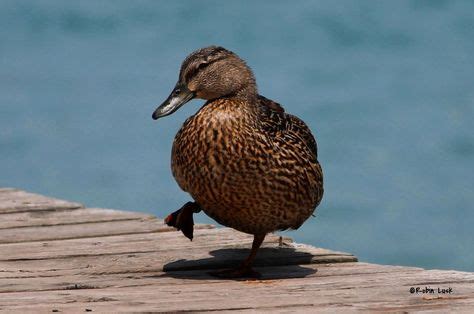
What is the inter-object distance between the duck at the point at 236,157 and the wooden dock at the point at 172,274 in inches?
11.0

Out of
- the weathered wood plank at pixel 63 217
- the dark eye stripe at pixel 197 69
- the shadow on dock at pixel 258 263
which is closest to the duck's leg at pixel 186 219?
the shadow on dock at pixel 258 263

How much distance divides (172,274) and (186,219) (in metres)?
0.31

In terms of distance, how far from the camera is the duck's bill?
5.48 metres

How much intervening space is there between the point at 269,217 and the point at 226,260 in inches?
19.9

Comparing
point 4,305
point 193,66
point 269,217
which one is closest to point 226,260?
point 269,217

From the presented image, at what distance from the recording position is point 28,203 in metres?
7.87

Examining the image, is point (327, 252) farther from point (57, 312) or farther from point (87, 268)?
point (57, 312)

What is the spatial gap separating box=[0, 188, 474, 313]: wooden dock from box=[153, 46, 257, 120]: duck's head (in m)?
0.84

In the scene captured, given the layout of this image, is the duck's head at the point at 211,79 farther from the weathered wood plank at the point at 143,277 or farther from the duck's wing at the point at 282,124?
the weathered wood plank at the point at 143,277

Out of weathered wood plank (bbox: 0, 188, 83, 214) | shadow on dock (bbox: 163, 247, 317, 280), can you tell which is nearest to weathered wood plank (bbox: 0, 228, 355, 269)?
shadow on dock (bbox: 163, 247, 317, 280)

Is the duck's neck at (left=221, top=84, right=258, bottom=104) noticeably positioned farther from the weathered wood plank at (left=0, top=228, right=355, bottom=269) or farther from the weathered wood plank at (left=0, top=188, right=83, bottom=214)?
the weathered wood plank at (left=0, top=188, right=83, bottom=214)

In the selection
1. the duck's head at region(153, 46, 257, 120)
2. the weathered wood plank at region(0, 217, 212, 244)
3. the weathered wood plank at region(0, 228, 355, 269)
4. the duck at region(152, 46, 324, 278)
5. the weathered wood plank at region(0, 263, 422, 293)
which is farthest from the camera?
the weathered wood plank at region(0, 217, 212, 244)

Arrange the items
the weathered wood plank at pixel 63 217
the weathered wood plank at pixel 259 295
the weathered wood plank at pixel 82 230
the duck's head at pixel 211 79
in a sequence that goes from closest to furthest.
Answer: the weathered wood plank at pixel 259 295
the duck's head at pixel 211 79
the weathered wood plank at pixel 82 230
the weathered wood plank at pixel 63 217

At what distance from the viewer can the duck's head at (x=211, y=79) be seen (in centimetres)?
557
